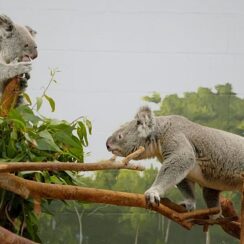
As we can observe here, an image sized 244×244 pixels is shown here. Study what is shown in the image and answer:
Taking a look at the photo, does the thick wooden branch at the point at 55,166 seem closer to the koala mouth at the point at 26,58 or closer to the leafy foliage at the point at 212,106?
the koala mouth at the point at 26,58

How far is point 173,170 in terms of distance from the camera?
122 inches

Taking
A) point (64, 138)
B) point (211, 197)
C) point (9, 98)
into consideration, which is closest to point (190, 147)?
point (211, 197)

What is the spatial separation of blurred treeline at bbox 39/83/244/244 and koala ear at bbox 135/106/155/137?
1.52m

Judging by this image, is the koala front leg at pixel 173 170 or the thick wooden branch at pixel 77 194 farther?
the koala front leg at pixel 173 170

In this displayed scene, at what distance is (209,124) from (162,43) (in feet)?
2.04

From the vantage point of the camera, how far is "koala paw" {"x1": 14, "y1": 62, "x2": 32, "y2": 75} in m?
3.53

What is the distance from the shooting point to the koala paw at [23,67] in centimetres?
353

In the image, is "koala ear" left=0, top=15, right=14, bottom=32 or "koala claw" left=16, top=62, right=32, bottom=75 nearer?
"koala claw" left=16, top=62, right=32, bottom=75

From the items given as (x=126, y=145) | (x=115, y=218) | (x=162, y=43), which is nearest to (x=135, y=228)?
(x=115, y=218)

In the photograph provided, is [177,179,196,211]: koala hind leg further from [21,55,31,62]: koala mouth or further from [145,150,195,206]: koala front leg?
[21,55,31,62]: koala mouth

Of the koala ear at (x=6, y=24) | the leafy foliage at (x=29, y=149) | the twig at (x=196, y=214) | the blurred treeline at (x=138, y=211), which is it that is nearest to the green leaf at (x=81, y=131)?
the leafy foliage at (x=29, y=149)

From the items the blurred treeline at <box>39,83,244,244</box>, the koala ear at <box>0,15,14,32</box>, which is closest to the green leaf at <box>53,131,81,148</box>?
the koala ear at <box>0,15,14,32</box>

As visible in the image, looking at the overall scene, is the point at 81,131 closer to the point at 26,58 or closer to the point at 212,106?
the point at 26,58

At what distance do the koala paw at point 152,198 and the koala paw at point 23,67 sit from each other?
985 mm
